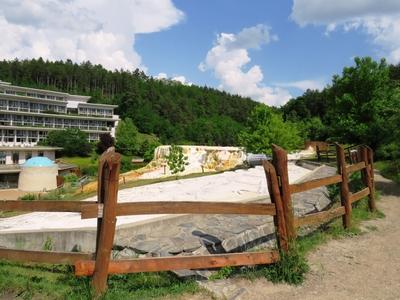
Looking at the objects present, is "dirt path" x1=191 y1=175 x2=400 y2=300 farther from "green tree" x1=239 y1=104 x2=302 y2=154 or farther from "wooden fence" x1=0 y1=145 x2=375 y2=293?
"green tree" x1=239 y1=104 x2=302 y2=154

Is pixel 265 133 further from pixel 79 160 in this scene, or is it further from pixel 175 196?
pixel 79 160

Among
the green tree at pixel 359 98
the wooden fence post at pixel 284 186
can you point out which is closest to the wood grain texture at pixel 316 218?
the wooden fence post at pixel 284 186

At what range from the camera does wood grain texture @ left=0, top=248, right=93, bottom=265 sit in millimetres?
4898

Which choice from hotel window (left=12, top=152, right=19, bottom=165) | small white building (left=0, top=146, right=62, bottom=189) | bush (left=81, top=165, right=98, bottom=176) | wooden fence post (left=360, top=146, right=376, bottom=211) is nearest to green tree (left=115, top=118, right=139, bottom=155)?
small white building (left=0, top=146, right=62, bottom=189)

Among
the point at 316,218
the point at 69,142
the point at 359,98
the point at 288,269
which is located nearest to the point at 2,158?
the point at 69,142

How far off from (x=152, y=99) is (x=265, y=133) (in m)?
90.2

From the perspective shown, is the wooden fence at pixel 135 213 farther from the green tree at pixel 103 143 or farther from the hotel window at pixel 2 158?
the green tree at pixel 103 143

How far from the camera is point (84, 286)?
15.3 ft

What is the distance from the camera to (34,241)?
6906 mm

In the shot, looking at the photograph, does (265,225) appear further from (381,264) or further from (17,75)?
(17,75)

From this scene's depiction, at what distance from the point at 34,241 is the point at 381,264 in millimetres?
5668

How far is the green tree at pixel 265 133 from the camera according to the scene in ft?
102

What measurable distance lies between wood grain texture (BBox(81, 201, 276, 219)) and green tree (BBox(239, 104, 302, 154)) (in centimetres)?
2562

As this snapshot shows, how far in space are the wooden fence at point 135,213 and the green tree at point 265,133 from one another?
25.1 metres
